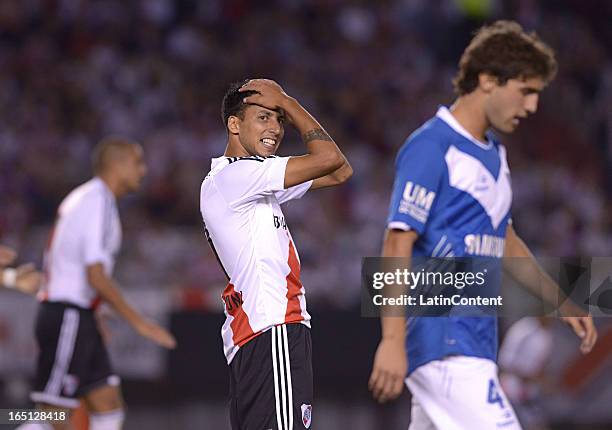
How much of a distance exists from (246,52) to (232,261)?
36.4 feet

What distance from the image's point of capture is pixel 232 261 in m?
4.25

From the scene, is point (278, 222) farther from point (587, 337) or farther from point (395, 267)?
point (587, 337)

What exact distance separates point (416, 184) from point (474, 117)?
500 mm

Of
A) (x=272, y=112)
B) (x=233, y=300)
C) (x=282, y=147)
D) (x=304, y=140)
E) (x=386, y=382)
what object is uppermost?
(x=282, y=147)

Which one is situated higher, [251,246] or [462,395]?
[251,246]

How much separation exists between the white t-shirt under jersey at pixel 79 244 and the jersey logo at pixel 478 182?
289cm

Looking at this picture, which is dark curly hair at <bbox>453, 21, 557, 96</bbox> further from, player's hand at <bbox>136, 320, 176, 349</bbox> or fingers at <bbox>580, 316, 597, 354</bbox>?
player's hand at <bbox>136, 320, 176, 349</bbox>

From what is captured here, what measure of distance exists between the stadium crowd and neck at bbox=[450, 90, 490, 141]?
6.88 meters

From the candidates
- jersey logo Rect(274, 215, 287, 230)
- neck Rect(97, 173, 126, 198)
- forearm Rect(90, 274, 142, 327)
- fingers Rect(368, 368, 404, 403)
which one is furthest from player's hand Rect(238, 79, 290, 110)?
neck Rect(97, 173, 126, 198)

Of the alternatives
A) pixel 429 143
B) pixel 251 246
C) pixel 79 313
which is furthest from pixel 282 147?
pixel 251 246

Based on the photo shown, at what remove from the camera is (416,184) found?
457 cm

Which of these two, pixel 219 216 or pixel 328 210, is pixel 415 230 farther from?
pixel 328 210

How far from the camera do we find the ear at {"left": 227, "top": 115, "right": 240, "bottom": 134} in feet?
14.1

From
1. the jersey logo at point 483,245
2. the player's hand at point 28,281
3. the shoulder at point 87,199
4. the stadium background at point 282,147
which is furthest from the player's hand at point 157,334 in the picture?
the stadium background at point 282,147
